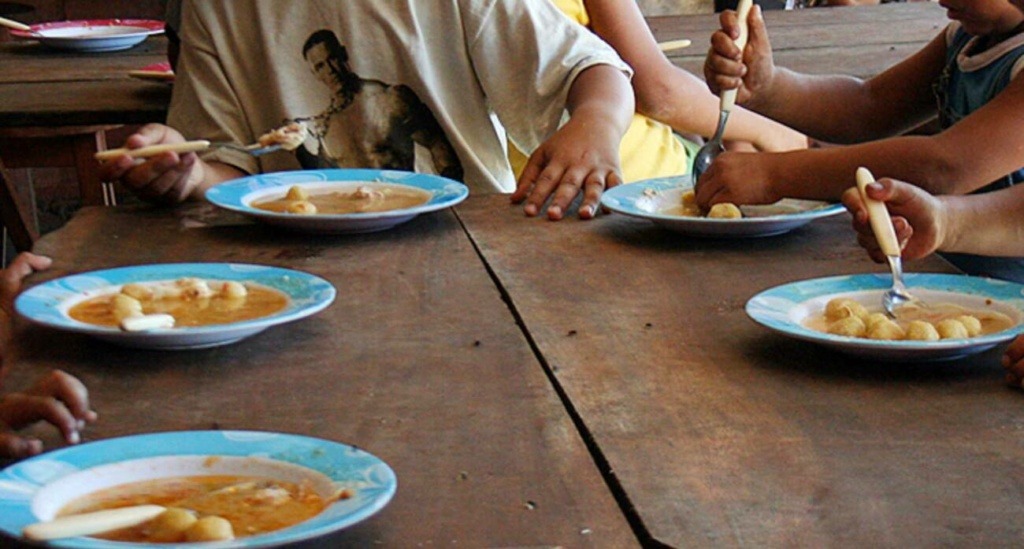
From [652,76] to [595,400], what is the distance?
163 cm

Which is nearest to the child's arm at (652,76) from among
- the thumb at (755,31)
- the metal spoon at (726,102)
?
the thumb at (755,31)

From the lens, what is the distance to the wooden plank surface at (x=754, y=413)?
863mm

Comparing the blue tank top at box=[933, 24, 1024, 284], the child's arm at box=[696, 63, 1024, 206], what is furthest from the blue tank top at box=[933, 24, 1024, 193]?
the child's arm at box=[696, 63, 1024, 206]

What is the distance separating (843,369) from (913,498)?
274 mm

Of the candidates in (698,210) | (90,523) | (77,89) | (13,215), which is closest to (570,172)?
(698,210)

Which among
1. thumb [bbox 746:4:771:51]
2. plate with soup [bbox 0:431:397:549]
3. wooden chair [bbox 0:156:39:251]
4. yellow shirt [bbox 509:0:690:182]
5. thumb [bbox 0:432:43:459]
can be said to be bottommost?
wooden chair [bbox 0:156:39:251]

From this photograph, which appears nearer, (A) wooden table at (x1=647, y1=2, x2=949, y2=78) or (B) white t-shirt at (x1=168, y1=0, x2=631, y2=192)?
(B) white t-shirt at (x1=168, y1=0, x2=631, y2=192)

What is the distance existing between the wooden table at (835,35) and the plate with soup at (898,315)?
1604 millimetres

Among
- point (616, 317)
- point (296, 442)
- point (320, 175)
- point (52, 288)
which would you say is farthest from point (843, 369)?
point (320, 175)

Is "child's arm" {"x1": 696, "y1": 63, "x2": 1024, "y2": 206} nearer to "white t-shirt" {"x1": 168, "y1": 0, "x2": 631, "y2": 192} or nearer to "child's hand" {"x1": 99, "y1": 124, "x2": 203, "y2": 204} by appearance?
"white t-shirt" {"x1": 168, "y1": 0, "x2": 631, "y2": 192}

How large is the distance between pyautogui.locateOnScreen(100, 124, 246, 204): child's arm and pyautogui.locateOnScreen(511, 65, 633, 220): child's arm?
0.45 meters

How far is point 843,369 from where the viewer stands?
115 cm

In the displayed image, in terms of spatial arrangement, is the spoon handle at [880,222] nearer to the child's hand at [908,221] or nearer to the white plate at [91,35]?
the child's hand at [908,221]

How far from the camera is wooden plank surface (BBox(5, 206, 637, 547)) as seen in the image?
874 mm
